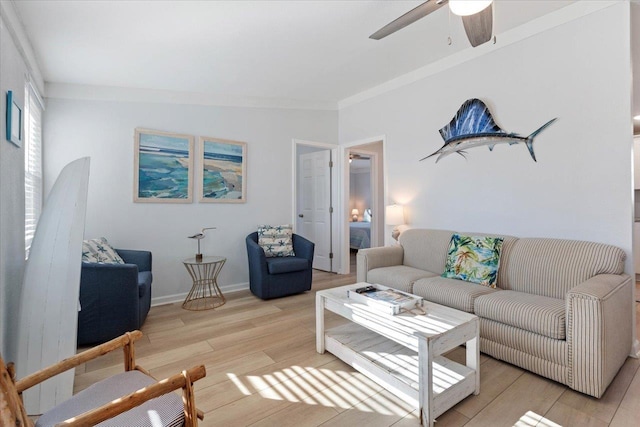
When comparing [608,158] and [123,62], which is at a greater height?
[123,62]

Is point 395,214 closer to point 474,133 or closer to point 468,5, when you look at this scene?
point 474,133

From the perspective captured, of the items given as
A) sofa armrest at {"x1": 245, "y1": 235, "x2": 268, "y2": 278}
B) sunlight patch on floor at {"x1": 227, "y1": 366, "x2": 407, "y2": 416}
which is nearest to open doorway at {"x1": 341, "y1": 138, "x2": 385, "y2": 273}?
sofa armrest at {"x1": 245, "y1": 235, "x2": 268, "y2": 278}

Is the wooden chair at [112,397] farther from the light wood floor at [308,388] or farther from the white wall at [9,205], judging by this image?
the white wall at [9,205]

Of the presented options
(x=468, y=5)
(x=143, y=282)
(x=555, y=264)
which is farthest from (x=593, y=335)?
(x=143, y=282)

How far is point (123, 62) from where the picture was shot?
312 cm

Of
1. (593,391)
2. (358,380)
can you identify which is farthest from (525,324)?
(358,380)

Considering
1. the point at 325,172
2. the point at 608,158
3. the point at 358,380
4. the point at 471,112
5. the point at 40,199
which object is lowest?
the point at 358,380

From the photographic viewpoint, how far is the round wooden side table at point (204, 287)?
3.65m

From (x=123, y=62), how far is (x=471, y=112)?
3540 mm

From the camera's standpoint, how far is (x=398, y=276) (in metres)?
3.03

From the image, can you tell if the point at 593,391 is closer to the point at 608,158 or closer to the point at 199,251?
the point at 608,158

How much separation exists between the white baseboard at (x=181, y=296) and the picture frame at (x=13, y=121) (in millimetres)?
2163

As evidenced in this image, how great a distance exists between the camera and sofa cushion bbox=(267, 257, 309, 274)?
3748 mm

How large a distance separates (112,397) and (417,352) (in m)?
1.60
